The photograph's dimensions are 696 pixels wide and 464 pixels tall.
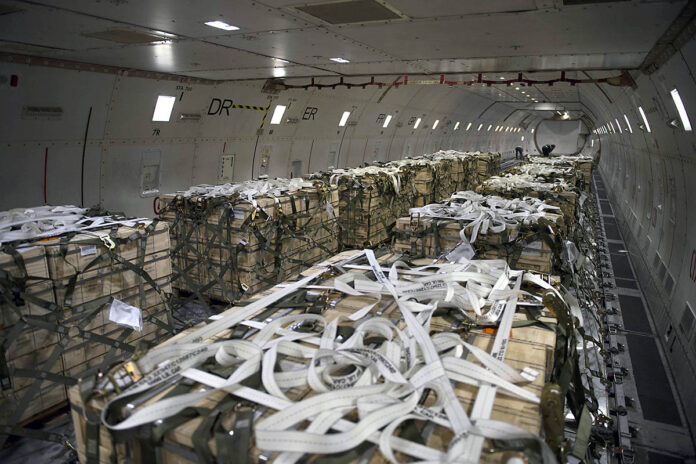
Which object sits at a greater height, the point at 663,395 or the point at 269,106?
the point at 269,106


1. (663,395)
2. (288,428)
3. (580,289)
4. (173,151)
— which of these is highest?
(173,151)

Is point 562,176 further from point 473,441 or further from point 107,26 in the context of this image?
point 473,441

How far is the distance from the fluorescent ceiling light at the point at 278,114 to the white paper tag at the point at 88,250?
9861mm

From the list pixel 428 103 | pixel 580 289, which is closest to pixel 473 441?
pixel 580 289

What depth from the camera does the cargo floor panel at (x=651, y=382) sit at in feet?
16.7

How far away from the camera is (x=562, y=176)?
38.1ft

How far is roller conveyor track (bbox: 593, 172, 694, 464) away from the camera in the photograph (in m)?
4.47

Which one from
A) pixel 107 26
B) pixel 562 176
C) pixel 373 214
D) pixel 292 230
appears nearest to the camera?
pixel 107 26

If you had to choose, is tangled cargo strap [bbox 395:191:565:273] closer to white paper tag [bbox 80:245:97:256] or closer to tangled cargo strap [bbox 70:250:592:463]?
tangled cargo strap [bbox 70:250:592:463]

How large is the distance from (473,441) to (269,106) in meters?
12.9

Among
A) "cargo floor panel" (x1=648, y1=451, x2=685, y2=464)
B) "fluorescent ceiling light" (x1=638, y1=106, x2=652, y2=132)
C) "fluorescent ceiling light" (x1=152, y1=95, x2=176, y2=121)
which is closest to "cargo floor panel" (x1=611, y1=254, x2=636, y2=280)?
"fluorescent ceiling light" (x1=638, y1=106, x2=652, y2=132)

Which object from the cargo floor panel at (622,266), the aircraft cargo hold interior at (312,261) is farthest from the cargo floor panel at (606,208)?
the cargo floor panel at (622,266)

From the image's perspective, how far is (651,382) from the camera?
18.8ft

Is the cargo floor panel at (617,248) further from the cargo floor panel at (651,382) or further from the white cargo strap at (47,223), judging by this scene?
the white cargo strap at (47,223)
